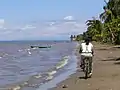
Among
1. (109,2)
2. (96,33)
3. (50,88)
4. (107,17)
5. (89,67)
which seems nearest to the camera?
(50,88)

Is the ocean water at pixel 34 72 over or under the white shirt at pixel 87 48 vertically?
under

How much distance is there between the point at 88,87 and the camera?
1410 cm

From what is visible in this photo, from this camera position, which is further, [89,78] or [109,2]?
[109,2]

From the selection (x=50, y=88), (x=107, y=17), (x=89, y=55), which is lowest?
(x=50, y=88)

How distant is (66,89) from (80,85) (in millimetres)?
782

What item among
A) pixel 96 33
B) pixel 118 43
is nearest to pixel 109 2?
pixel 118 43

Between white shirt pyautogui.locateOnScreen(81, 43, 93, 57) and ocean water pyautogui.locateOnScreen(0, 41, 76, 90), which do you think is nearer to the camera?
white shirt pyautogui.locateOnScreen(81, 43, 93, 57)

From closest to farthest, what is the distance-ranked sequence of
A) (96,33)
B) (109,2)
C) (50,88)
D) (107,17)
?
(50,88) < (109,2) < (107,17) < (96,33)

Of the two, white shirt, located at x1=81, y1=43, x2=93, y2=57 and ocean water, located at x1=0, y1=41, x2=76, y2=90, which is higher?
white shirt, located at x1=81, y1=43, x2=93, y2=57

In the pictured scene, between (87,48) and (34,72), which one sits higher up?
(87,48)

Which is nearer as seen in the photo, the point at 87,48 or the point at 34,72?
the point at 87,48

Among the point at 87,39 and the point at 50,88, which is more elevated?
the point at 87,39

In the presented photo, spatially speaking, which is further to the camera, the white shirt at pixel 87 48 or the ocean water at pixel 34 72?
the ocean water at pixel 34 72

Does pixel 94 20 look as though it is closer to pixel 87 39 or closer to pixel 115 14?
pixel 115 14
